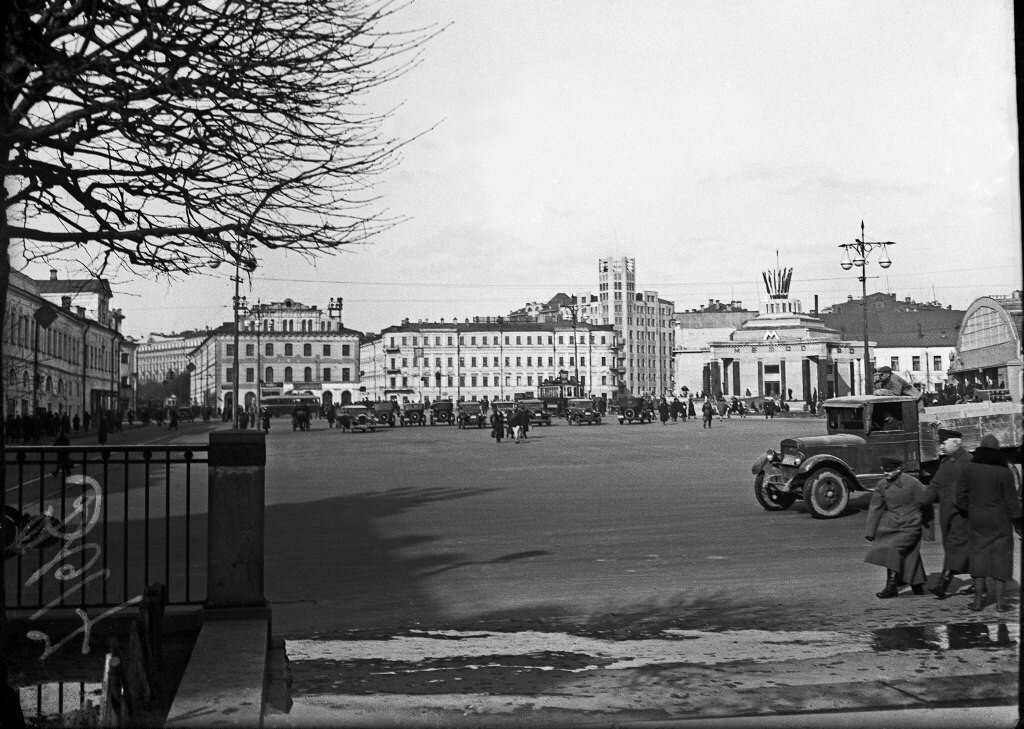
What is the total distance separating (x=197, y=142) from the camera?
7320 mm

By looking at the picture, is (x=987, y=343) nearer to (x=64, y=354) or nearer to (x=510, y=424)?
(x=510, y=424)

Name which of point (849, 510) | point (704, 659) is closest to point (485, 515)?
point (849, 510)

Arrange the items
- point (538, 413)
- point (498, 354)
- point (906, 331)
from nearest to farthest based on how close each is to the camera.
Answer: point (538, 413)
point (906, 331)
point (498, 354)

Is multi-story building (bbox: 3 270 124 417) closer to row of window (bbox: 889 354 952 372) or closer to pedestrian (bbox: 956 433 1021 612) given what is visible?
pedestrian (bbox: 956 433 1021 612)

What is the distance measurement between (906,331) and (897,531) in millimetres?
157036

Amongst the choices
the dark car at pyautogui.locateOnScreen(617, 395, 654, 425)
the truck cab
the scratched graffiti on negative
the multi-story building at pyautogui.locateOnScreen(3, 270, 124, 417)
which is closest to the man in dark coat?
the truck cab

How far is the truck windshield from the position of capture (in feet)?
65.2

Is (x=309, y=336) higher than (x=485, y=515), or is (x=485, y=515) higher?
(x=309, y=336)

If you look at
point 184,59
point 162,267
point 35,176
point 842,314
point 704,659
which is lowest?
point 704,659

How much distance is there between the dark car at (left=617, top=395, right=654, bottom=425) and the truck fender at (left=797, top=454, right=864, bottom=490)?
5945 cm

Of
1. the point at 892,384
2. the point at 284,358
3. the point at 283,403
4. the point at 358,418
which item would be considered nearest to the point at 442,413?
the point at 358,418

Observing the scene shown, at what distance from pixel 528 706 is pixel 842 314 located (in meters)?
185

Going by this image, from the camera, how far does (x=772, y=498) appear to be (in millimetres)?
19109

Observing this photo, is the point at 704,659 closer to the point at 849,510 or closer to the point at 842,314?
the point at 849,510
